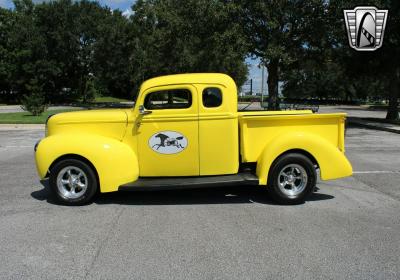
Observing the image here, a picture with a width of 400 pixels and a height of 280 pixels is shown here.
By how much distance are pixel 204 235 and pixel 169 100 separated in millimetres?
2407

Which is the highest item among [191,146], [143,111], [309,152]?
[143,111]

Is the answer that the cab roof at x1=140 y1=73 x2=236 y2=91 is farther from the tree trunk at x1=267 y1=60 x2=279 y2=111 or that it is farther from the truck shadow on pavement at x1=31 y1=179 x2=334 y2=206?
the tree trunk at x1=267 y1=60 x2=279 y2=111

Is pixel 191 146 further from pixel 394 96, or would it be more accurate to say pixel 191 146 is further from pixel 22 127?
pixel 394 96

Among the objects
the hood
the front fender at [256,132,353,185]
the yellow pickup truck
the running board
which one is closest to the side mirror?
the yellow pickup truck

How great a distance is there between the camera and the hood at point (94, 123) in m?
6.70

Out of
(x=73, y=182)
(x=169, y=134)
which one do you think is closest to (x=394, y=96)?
(x=169, y=134)

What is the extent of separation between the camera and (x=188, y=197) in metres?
7.07

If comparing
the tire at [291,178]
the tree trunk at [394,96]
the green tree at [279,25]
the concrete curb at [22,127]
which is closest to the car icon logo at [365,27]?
the green tree at [279,25]

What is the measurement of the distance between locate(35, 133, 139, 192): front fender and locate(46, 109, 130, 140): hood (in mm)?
194

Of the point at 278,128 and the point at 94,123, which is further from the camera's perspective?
the point at 94,123

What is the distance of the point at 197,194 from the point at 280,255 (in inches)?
112

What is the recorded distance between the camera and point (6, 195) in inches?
286

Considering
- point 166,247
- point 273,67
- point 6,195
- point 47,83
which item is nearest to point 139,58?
point 47,83

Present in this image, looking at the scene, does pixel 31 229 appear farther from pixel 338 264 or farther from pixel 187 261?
pixel 338 264
